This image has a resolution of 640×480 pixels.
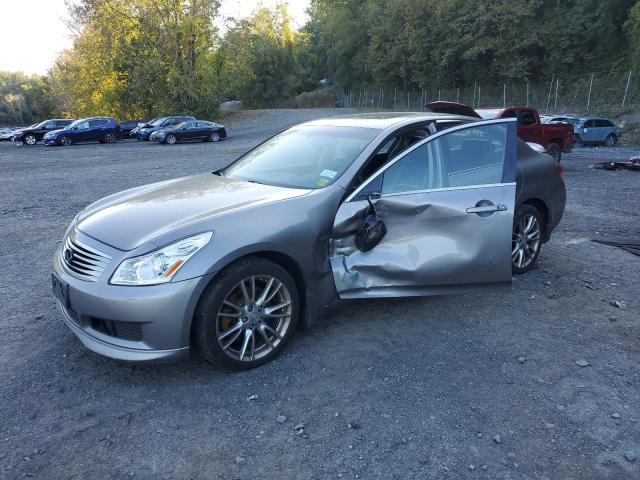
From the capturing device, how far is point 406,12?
4531 cm

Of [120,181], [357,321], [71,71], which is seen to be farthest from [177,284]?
[71,71]

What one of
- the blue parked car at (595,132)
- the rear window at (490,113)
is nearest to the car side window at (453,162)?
the rear window at (490,113)

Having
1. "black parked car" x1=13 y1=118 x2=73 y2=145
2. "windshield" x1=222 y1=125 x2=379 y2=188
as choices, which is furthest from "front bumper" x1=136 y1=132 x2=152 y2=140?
"windshield" x1=222 y1=125 x2=379 y2=188

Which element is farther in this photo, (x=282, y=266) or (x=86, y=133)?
(x=86, y=133)

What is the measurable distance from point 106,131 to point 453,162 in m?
28.0

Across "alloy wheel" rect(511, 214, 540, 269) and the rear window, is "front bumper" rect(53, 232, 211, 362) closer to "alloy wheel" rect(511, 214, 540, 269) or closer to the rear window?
"alloy wheel" rect(511, 214, 540, 269)

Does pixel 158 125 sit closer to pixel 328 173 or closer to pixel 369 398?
pixel 328 173

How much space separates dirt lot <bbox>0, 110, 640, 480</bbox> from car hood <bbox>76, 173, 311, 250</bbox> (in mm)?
932

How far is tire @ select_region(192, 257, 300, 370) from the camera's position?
123 inches

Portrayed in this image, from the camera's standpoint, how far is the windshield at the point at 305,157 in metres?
3.92

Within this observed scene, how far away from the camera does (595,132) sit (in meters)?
21.9

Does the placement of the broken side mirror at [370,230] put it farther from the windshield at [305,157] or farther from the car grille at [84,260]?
the car grille at [84,260]

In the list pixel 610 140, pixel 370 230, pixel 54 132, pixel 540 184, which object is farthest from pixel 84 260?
pixel 54 132

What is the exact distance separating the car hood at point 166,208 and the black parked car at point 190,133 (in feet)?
81.2
